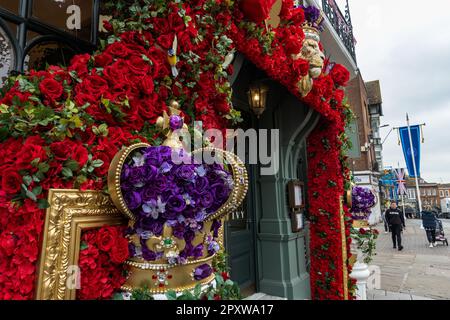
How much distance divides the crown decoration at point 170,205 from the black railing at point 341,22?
731cm

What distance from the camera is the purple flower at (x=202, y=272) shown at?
1322mm

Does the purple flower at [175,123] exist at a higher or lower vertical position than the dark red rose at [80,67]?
lower

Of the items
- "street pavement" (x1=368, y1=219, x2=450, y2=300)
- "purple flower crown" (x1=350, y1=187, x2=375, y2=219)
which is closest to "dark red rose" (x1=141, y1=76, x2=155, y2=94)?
"purple flower crown" (x1=350, y1=187, x2=375, y2=219)

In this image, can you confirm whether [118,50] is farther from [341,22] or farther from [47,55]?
[341,22]

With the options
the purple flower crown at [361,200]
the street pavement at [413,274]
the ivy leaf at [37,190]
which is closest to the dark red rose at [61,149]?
the ivy leaf at [37,190]

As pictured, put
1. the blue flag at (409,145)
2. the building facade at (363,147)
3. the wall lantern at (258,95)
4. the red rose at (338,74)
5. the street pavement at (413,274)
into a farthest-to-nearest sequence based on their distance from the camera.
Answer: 1. the building facade at (363,147)
2. the blue flag at (409,145)
3. the street pavement at (413,274)
4. the red rose at (338,74)
5. the wall lantern at (258,95)

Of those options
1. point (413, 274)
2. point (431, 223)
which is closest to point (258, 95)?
point (413, 274)

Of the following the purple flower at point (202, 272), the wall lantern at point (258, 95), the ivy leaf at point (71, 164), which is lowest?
the purple flower at point (202, 272)

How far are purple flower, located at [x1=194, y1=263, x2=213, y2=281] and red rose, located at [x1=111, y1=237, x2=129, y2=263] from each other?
338mm

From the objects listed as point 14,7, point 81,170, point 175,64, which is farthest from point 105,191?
point 14,7

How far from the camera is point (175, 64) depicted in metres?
1.65

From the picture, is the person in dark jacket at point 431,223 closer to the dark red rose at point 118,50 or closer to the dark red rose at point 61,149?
the dark red rose at point 118,50
